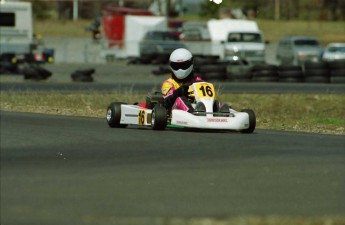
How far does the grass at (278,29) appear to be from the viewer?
79.1 metres

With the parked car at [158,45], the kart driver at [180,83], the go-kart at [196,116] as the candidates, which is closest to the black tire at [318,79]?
the parked car at [158,45]

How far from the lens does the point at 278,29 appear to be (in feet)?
278

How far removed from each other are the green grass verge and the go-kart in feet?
7.44

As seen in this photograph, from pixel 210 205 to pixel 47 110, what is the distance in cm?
1276

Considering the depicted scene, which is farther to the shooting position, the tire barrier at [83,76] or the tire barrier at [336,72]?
the tire barrier at [336,72]

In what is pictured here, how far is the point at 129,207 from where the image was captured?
8.73 meters

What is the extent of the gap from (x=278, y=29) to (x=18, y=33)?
124 feet

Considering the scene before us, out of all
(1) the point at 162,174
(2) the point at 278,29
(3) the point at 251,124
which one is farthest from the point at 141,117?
(2) the point at 278,29

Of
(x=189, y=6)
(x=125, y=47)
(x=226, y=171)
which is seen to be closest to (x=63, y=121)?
(x=226, y=171)

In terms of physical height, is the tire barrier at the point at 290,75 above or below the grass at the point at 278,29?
above

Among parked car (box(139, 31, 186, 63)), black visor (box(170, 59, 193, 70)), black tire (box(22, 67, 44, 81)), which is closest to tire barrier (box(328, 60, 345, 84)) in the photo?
black tire (box(22, 67, 44, 81))

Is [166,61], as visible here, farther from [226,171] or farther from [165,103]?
[226,171]

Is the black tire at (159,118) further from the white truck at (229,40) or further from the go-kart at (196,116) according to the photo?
the white truck at (229,40)

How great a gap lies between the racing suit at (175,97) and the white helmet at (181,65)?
0.39 feet
